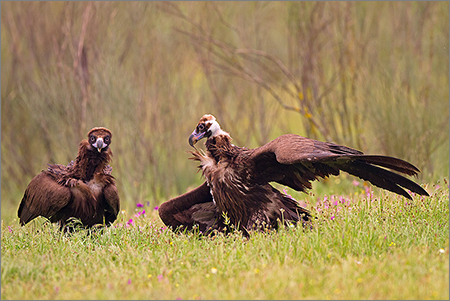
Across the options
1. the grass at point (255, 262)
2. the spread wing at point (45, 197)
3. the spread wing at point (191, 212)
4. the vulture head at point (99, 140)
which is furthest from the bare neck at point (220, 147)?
the spread wing at point (45, 197)

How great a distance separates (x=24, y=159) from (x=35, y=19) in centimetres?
302

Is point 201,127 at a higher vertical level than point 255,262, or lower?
higher

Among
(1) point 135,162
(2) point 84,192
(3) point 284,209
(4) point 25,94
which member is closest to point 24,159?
(4) point 25,94

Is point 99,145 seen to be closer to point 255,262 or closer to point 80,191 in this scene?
point 80,191

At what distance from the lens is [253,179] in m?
5.34

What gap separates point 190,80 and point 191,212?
21.4 feet

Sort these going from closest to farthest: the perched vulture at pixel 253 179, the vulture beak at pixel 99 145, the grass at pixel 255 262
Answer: the grass at pixel 255 262 → the perched vulture at pixel 253 179 → the vulture beak at pixel 99 145

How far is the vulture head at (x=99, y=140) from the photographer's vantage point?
561cm

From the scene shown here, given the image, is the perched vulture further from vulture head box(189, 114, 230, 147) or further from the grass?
the grass

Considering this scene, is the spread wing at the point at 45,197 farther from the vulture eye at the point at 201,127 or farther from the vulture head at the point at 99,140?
the vulture eye at the point at 201,127

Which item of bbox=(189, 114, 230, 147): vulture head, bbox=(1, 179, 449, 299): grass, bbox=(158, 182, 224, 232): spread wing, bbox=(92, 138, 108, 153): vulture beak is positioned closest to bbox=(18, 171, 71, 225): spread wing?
bbox=(1, 179, 449, 299): grass

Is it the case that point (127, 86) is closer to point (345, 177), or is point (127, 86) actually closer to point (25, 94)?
point (25, 94)

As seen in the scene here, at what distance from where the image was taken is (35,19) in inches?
414

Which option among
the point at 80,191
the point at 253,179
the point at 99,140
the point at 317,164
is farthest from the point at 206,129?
the point at 80,191
